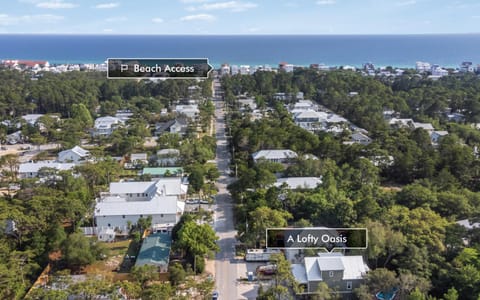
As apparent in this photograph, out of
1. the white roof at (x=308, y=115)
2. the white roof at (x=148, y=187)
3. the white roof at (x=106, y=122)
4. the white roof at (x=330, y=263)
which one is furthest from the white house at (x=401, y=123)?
the white roof at (x=106, y=122)

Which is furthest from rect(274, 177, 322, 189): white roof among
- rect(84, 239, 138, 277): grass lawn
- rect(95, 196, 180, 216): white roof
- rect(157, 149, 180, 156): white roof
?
rect(84, 239, 138, 277): grass lawn

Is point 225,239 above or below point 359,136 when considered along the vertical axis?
below

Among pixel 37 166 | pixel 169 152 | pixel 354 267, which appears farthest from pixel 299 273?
pixel 37 166

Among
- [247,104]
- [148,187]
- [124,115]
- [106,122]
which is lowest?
[148,187]

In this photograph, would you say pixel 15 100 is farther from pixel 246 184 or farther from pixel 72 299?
pixel 72 299

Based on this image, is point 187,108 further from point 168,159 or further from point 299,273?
point 299,273

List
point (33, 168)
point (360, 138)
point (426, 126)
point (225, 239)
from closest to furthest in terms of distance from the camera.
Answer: point (225, 239) → point (33, 168) → point (360, 138) → point (426, 126)

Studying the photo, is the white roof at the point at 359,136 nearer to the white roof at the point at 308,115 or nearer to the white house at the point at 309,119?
the white house at the point at 309,119
